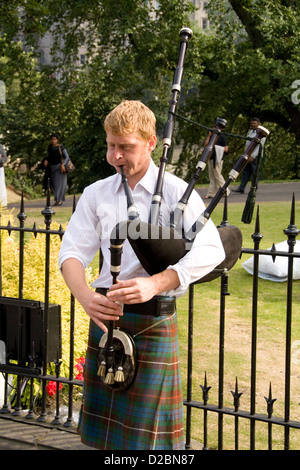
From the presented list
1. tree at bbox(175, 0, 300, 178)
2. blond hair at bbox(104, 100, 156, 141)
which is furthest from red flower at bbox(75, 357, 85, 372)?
tree at bbox(175, 0, 300, 178)

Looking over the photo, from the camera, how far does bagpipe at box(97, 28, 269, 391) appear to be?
7.34 feet

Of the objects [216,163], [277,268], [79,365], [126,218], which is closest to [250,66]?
[216,163]

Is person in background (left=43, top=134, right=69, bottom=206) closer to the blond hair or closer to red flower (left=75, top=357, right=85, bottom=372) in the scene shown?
red flower (left=75, top=357, right=85, bottom=372)

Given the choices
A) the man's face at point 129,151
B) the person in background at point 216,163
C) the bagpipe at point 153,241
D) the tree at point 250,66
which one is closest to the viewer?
the bagpipe at point 153,241

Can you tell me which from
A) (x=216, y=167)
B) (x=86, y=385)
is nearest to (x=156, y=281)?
(x=86, y=385)

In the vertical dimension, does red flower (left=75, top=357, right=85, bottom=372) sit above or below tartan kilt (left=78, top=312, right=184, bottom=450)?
below

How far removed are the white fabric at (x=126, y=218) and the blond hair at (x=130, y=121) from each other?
203mm

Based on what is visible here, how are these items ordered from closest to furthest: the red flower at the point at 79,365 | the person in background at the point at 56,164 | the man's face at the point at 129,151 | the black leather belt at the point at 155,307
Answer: the man's face at the point at 129,151 → the black leather belt at the point at 155,307 → the red flower at the point at 79,365 → the person in background at the point at 56,164

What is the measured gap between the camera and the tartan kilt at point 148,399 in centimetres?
247

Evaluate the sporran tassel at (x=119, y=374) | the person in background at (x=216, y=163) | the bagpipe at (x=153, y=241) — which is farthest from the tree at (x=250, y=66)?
the sporran tassel at (x=119, y=374)

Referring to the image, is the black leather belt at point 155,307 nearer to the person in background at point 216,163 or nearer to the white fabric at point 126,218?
the white fabric at point 126,218

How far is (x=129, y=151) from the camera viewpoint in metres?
2.37

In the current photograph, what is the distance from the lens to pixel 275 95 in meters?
21.8

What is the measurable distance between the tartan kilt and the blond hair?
0.69 meters
